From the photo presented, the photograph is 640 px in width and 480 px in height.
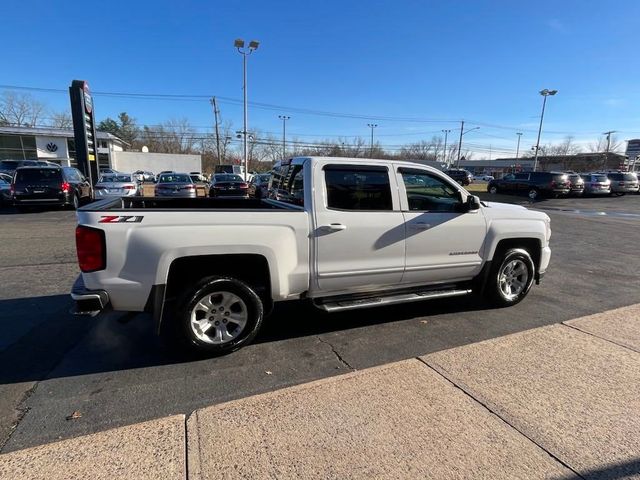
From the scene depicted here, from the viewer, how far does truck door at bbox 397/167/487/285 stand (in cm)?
435

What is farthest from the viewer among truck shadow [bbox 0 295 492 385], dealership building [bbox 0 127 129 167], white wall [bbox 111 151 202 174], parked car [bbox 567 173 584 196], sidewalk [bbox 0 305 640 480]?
white wall [bbox 111 151 202 174]

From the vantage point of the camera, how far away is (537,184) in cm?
2639

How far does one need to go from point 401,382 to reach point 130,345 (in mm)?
2659

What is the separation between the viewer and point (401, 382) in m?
3.18

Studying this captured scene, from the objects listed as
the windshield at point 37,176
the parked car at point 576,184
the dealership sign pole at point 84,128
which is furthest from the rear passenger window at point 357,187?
the parked car at point 576,184

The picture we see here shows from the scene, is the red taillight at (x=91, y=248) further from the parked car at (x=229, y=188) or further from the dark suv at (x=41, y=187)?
the parked car at (x=229, y=188)

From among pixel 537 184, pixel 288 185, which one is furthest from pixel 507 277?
pixel 537 184

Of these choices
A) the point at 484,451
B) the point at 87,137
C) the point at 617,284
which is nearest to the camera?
the point at 484,451

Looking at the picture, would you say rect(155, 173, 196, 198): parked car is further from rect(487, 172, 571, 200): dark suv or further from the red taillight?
rect(487, 172, 571, 200): dark suv

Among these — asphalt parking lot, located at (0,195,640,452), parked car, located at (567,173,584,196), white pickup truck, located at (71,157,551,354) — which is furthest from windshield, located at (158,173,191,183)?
parked car, located at (567,173,584,196)

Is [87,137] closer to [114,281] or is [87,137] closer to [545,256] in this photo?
[114,281]

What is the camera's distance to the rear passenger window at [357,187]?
159 inches

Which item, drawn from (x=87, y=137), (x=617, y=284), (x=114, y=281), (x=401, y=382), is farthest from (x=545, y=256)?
(x=87, y=137)

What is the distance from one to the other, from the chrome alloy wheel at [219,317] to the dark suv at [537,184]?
2767 cm
